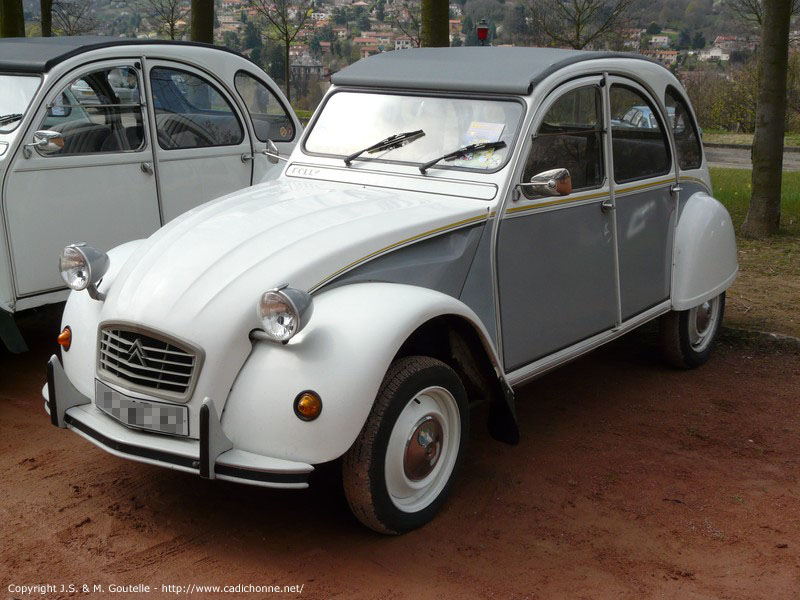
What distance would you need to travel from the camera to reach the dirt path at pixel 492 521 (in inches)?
144

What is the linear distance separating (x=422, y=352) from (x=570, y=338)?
1051 millimetres

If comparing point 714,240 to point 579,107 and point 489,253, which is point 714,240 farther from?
point 489,253

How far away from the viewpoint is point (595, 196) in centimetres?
507

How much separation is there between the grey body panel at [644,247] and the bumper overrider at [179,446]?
2.64m

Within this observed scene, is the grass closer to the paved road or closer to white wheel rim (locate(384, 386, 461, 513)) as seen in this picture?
the paved road

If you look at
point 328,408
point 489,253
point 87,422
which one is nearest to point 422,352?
point 489,253

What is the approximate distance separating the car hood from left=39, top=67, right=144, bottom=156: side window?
2026 millimetres

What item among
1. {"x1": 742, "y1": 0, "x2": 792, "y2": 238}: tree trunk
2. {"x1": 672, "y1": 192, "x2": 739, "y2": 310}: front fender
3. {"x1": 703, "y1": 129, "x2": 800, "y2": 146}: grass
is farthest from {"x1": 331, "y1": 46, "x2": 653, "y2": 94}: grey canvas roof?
{"x1": 703, "y1": 129, "x2": 800, "y2": 146}: grass

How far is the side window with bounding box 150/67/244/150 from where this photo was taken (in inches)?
265

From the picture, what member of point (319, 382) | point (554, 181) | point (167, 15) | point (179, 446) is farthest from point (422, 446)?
point (167, 15)

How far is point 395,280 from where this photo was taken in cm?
404

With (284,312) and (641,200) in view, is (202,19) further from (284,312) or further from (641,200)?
(284,312)

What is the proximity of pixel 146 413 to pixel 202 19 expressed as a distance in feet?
27.0

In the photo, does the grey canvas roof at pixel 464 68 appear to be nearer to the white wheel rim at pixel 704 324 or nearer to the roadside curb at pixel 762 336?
the white wheel rim at pixel 704 324
